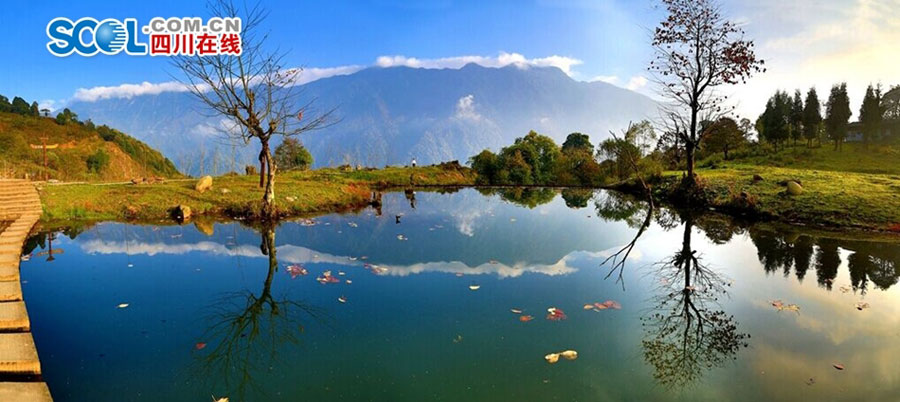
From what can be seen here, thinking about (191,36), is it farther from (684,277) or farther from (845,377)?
(845,377)

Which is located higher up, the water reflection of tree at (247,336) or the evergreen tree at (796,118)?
the evergreen tree at (796,118)

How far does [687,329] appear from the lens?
311 inches

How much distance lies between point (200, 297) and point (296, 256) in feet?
13.0

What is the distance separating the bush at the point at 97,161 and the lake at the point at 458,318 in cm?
7981

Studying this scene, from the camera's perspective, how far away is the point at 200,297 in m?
9.23

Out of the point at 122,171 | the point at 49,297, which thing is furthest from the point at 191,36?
the point at 122,171

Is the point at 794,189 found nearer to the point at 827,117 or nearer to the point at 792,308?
the point at 792,308

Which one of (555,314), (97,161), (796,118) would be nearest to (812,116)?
(796,118)

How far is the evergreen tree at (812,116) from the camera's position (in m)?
57.8

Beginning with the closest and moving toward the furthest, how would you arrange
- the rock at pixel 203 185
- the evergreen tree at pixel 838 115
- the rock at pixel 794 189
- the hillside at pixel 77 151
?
the rock at pixel 794 189 → the rock at pixel 203 185 → the evergreen tree at pixel 838 115 → the hillside at pixel 77 151

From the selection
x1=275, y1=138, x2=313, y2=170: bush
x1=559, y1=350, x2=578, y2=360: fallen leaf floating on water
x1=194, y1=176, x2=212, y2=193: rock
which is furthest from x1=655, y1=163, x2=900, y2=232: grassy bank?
x1=275, y1=138, x2=313, y2=170: bush

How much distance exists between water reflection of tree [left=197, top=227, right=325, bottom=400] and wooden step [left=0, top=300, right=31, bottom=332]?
277 centimetres

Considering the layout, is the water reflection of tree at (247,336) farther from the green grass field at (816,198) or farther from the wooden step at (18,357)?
the green grass field at (816,198)

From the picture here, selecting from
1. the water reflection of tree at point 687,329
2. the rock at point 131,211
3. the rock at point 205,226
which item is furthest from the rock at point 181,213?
the water reflection of tree at point 687,329
